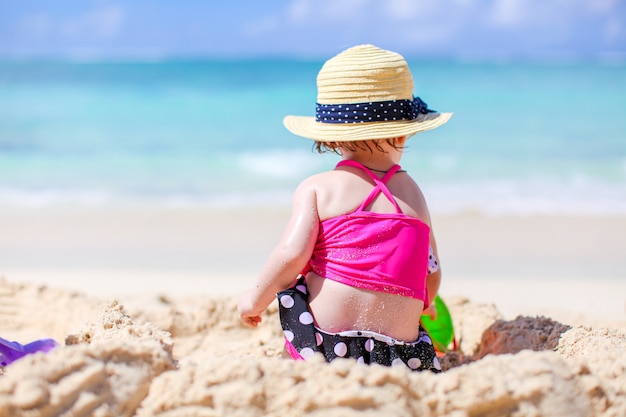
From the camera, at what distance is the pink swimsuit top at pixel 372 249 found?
2.16 metres

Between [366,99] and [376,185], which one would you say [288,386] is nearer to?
[376,185]

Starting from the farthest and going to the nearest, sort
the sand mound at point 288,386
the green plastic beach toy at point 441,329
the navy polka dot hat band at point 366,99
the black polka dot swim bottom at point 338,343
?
the green plastic beach toy at point 441,329, the navy polka dot hat band at point 366,99, the black polka dot swim bottom at point 338,343, the sand mound at point 288,386

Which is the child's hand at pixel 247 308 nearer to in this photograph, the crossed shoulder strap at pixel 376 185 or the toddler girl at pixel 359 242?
the toddler girl at pixel 359 242

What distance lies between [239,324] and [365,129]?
1405 millimetres

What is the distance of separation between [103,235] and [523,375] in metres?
4.73

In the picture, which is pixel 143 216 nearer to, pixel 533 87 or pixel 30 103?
pixel 30 103

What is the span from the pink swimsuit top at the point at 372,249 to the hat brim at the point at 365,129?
150 millimetres

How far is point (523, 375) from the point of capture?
164cm

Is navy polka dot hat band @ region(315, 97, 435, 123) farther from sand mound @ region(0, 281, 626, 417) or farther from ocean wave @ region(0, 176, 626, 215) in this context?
ocean wave @ region(0, 176, 626, 215)

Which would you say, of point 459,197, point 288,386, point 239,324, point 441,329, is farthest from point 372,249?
point 459,197

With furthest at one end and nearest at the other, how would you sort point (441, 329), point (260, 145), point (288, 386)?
point (260, 145) < point (441, 329) < point (288, 386)

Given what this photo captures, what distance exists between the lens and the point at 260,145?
38.4 feet

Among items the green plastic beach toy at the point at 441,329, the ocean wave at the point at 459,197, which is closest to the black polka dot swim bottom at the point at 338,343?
the green plastic beach toy at the point at 441,329

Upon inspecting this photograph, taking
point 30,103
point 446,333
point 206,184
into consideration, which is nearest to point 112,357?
point 446,333
